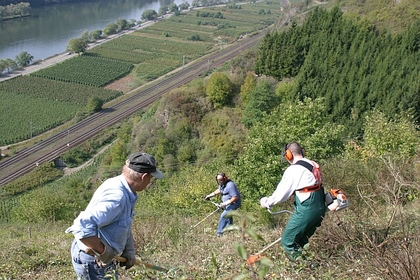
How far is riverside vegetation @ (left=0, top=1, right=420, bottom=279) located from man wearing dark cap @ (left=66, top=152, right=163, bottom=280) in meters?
0.35

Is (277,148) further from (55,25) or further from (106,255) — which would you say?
(55,25)

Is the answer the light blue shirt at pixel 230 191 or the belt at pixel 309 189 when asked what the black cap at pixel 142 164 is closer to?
the belt at pixel 309 189

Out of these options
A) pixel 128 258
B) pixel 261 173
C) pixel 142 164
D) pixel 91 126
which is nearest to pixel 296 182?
pixel 142 164

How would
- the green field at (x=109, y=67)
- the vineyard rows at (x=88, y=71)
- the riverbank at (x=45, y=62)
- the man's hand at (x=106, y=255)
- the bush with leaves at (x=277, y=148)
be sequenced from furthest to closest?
the riverbank at (x=45, y=62)
the vineyard rows at (x=88, y=71)
the green field at (x=109, y=67)
the bush with leaves at (x=277, y=148)
the man's hand at (x=106, y=255)

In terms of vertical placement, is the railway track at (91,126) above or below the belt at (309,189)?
below

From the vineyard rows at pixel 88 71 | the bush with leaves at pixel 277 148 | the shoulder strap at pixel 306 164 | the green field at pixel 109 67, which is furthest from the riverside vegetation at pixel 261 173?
the vineyard rows at pixel 88 71

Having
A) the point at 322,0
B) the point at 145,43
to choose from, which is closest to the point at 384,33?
the point at 322,0

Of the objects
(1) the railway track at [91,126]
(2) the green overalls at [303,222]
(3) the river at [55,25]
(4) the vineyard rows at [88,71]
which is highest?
(2) the green overalls at [303,222]


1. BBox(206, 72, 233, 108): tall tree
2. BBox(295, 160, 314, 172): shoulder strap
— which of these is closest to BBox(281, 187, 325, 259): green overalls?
BBox(295, 160, 314, 172): shoulder strap

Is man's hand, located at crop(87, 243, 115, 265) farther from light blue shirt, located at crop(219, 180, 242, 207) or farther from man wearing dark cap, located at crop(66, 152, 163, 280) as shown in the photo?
light blue shirt, located at crop(219, 180, 242, 207)

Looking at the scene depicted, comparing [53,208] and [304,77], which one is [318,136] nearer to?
[304,77]

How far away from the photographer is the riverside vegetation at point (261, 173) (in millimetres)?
4055

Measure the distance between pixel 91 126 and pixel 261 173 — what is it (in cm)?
3238

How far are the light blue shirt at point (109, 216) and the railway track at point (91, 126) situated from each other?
33.6 m
